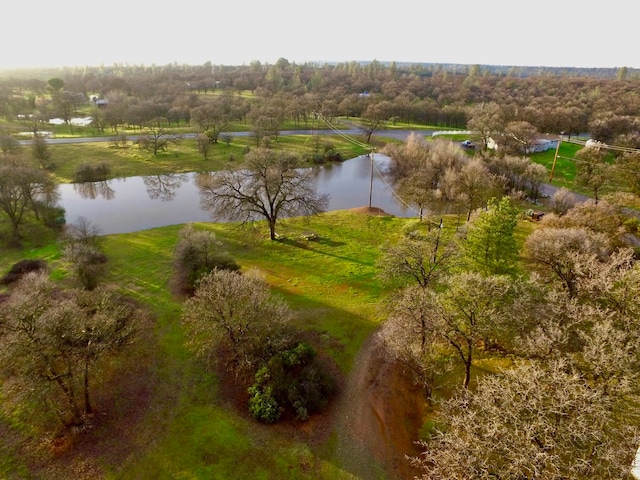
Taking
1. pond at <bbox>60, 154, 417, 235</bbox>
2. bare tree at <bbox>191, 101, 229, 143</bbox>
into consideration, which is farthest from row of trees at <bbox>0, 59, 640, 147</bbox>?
pond at <bbox>60, 154, 417, 235</bbox>

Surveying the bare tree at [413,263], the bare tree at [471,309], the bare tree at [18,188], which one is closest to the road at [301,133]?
the bare tree at [18,188]

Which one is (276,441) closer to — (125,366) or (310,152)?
(125,366)

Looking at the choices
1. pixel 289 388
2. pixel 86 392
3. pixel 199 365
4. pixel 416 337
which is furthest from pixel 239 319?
pixel 416 337

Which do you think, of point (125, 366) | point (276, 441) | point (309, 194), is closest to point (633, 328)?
point (276, 441)

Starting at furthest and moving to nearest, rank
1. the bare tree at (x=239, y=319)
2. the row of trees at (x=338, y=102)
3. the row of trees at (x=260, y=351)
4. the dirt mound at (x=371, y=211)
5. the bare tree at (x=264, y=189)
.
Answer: the row of trees at (x=338, y=102)
the dirt mound at (x=371, y=211)
the bare tree at (x=264, y=189)
the bare tree at (x=239, y=319)
the row of trees at (x=260, y=351)

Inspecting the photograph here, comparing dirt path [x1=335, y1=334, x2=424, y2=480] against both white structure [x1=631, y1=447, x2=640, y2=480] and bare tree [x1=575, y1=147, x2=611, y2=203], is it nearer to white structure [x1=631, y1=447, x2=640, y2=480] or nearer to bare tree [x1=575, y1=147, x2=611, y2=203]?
white structure [x1=631, y1=447, x2=640, y2=480]

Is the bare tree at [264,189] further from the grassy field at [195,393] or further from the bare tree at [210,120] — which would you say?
the bare tree at [210,120]

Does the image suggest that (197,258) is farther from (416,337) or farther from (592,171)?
(592,171)
